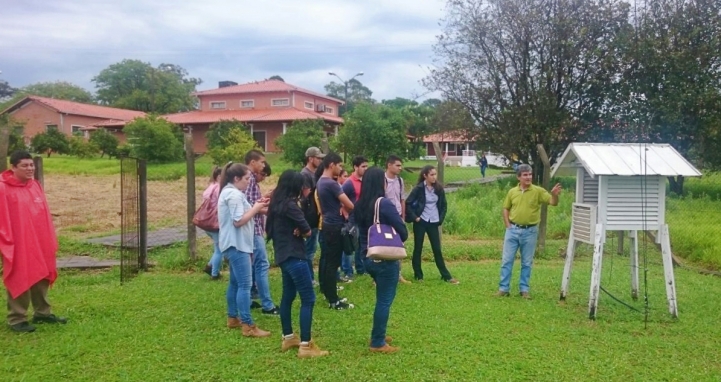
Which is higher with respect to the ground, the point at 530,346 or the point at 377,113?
the point at 377,113

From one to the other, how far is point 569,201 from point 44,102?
45354mm

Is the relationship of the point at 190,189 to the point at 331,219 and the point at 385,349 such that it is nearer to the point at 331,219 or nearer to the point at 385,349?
the point at 331,219

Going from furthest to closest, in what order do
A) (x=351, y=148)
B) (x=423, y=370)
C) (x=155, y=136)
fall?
(x=155, y=136) < (x=351, y=148) < (x=423, y=370)

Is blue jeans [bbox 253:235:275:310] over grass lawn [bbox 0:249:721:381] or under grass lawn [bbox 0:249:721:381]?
over

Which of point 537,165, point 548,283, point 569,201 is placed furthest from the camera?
point 537,165

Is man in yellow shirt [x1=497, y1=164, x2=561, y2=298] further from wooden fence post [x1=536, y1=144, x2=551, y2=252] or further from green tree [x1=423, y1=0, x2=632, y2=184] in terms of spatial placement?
green tree [x1=423, y1=0, x2=632, y2=184]

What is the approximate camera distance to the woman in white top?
5480mm

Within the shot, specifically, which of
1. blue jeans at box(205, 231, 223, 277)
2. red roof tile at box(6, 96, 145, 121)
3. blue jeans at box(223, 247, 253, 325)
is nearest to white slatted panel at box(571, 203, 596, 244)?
blue jeans at box(223, 247, 253, 325)

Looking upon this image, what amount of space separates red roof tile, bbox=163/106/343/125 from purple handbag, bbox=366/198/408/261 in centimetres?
3309

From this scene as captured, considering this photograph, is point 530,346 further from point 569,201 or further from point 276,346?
point 569,201

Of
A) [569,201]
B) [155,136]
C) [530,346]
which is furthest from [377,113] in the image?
[530,346]

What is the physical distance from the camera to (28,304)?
233 inches

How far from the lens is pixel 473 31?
19578mm

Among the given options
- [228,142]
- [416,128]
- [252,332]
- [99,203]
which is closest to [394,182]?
[252,332]
